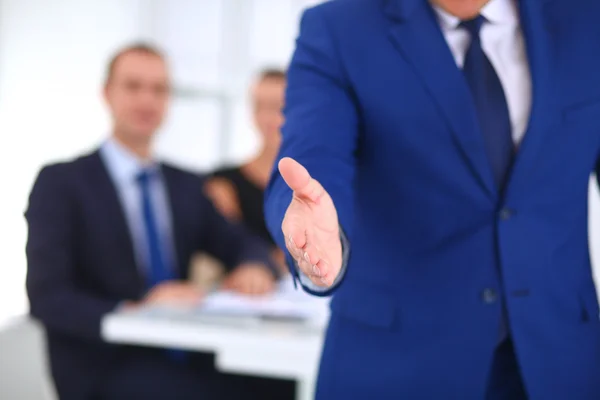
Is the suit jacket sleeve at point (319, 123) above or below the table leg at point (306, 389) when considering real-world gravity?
above

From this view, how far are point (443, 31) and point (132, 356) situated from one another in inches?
57.7

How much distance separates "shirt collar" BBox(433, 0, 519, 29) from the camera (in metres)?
0.86

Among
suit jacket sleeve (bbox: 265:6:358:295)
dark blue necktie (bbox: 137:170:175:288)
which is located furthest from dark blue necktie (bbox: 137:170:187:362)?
suit jacket sleeve (bbox: 265:6:358:295)

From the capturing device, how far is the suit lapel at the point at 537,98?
811 mm

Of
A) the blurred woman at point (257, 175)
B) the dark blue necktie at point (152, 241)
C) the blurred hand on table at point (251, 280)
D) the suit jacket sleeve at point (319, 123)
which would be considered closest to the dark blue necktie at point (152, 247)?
the dark blue necktie at point (152, 241)

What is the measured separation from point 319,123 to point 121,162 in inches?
52.0

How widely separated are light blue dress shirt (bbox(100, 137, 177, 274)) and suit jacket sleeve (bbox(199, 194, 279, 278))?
0.87 feet

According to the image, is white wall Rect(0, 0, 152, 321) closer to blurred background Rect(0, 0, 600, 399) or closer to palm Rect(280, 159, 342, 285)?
blurred background Rect(0, 0, 600, 399)

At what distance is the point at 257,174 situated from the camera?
10.1ft

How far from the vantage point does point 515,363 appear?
2.92 ft

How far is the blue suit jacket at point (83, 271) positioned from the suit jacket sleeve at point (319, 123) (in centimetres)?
86

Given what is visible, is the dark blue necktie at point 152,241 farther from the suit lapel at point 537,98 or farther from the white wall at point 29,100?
the suit lapel at point 537,98

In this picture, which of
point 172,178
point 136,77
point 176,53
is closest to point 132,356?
point 172,178

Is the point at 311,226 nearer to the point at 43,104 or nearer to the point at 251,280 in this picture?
the point at 43,104
